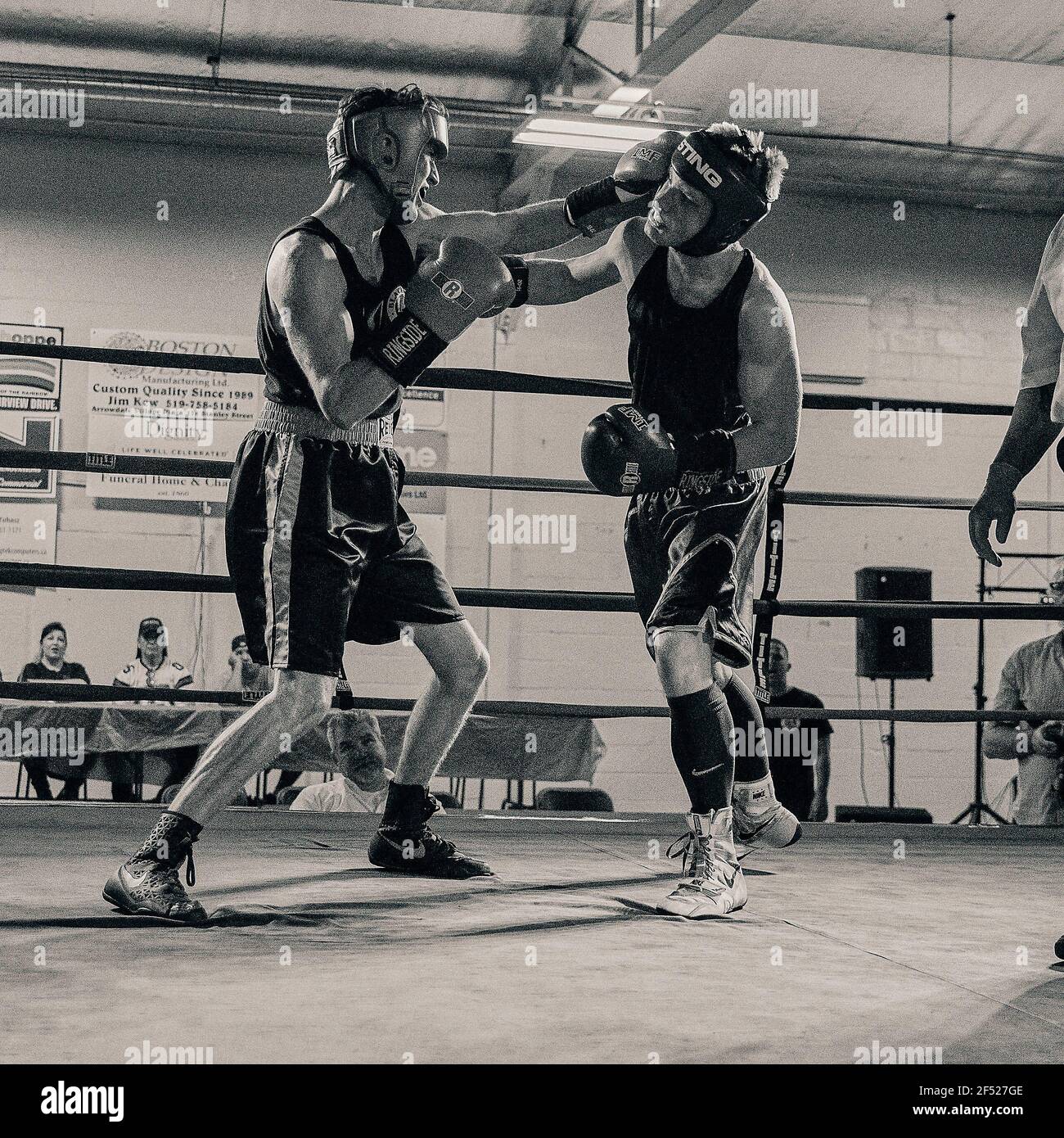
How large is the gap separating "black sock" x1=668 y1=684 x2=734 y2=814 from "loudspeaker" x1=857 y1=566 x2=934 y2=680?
510cm

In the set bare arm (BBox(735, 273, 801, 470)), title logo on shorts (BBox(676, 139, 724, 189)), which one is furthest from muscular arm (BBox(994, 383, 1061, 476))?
title logo on shorts (BBox(676, 139, 724, 189))

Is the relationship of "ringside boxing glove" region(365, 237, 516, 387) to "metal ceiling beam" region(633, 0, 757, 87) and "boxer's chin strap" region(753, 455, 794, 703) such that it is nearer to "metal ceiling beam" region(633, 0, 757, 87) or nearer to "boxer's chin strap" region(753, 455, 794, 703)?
"boxer's chin strap" region(753, 455, 794, 703)

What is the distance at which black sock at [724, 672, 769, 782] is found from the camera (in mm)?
2744

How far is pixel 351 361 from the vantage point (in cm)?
221

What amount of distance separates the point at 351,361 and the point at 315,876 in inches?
37.6

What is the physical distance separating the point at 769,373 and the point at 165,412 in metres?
6.47

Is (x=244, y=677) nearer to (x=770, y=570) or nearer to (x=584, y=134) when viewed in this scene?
(x=584, y=134)

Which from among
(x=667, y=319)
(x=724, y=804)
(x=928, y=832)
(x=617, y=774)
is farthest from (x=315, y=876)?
(x=617, y=774)

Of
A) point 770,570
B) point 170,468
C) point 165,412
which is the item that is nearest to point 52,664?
point 165,412

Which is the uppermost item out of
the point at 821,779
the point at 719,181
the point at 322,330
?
the point at 719,181

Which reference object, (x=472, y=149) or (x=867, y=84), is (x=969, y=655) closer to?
(x=867, y=84)

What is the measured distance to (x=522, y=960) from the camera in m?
1.85
